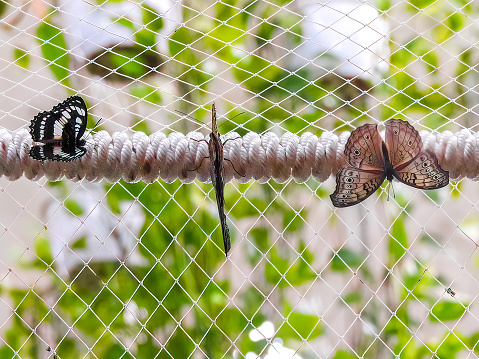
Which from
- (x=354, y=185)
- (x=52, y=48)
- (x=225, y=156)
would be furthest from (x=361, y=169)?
(x=52, y=48)

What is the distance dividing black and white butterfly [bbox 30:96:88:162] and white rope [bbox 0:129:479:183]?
0.13 feet

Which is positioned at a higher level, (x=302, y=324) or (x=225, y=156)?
(x=225, y=156)

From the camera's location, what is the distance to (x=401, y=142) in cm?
47

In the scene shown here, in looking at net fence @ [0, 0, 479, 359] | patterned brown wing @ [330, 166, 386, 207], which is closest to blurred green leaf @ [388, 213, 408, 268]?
net fence @ [0, 0, 479, 359]

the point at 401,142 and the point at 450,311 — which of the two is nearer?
the point at 401,142

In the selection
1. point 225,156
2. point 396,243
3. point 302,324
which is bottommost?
point 302,324

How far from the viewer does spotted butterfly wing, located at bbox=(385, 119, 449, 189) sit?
18.3 inches

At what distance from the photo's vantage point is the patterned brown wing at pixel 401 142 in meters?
0.47

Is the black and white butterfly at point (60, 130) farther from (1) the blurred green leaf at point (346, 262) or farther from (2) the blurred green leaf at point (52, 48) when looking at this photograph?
(1) the blurred green leaf at point (346, 262)

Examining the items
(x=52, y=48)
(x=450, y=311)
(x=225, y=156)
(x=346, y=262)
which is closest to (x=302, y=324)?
(x=346, y=262)

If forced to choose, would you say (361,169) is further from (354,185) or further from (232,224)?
(232,224)

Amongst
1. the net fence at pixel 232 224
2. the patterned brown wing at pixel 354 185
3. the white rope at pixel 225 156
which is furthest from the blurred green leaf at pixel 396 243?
the patterned brown wing at pixel 354 185

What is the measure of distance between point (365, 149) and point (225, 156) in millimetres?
144

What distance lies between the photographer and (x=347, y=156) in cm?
47
